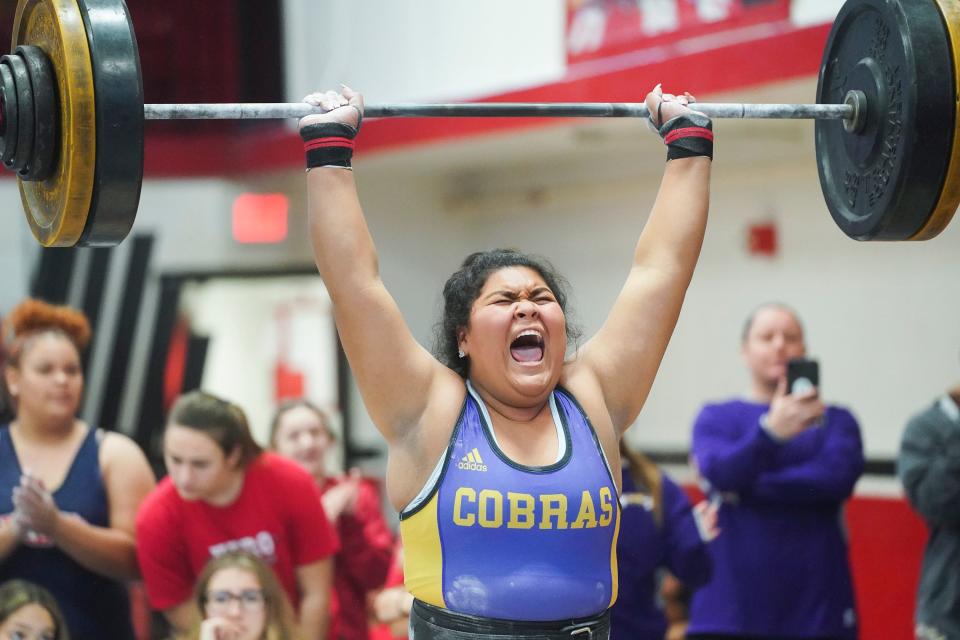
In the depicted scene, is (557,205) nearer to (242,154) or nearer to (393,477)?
(242,154)

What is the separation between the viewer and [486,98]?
632cm

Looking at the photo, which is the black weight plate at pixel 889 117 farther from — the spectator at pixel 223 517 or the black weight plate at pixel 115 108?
the spectator at pixel 223 517

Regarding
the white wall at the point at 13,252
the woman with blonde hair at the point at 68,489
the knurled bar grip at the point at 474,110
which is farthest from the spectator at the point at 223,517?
the white wall at the point at 13,252

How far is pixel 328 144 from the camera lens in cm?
257

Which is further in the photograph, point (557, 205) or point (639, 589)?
point (557, 205)

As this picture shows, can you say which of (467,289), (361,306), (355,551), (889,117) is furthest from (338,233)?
(355,551)

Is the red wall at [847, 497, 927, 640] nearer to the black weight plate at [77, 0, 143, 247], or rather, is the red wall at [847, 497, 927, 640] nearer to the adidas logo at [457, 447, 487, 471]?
the adidas logo at [457, 447, 487, 471]

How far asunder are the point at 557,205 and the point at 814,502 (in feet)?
11.6

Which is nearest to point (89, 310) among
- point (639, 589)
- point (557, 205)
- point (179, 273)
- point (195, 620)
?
point (179, 273)

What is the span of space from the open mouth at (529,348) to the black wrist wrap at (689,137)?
1.78 feet

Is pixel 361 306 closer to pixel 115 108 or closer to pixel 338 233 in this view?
pixel 338 233

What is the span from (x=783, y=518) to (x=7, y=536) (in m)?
2.28

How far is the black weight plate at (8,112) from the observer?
2636 millimetres

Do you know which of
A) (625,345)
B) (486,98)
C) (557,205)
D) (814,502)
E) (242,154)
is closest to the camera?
(625,345)
